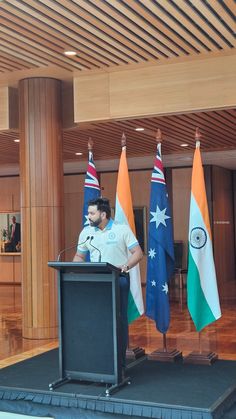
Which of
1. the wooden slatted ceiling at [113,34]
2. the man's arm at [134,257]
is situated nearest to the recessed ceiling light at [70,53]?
the wooden slatted ceiling at [113,34]

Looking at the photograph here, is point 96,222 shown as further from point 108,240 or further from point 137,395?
point 137,395

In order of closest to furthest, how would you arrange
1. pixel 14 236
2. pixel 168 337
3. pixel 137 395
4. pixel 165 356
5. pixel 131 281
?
pixel 137 395 < pixel 165 356 < pixel 131 281 < pixel 168 337 < pixel 14 236

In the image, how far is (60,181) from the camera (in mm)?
8242

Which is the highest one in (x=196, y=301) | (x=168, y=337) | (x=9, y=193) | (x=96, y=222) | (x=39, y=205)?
(x=9, y=193)

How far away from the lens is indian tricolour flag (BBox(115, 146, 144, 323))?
6230 mm

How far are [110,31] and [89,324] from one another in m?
3.16

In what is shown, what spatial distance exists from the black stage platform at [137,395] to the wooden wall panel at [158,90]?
3.40 meters

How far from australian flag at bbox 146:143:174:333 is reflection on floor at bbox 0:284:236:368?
51cm

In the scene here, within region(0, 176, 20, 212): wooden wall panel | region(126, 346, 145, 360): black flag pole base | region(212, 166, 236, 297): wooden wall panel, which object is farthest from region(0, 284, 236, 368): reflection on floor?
region(0, 176, 20, 212): wooden wall panel

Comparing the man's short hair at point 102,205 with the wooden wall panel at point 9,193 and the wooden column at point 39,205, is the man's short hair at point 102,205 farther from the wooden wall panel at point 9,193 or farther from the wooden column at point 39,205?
the wooden wall panel at point 9,193

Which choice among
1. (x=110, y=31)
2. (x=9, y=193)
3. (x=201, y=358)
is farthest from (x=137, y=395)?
(x=9, y=193)

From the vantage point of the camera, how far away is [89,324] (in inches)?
196

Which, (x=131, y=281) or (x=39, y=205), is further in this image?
(x=39, y=205)

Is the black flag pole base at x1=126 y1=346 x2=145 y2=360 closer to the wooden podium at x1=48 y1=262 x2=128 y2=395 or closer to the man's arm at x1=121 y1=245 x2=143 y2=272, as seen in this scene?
the wooden podium at x1=48 y1=262 x2=128 y2=395
